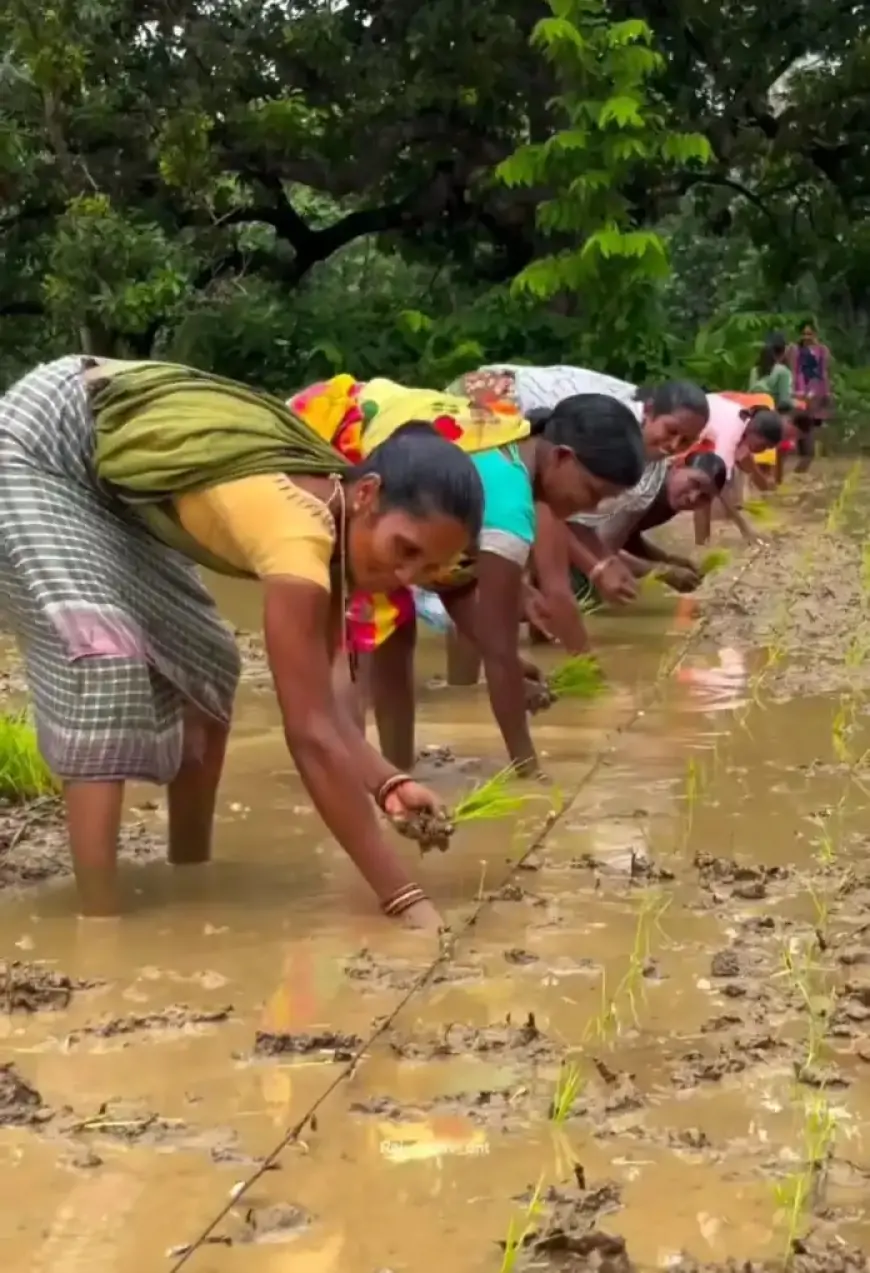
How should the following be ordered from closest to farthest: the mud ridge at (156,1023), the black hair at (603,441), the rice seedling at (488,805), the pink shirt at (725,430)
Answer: the mud ridge at (156,1023), the rice seedling at (488,805), the black hair at (603,441), the pink shirt at (725,430)

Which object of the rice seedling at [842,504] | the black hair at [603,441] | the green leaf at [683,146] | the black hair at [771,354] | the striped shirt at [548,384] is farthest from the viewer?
the black hair at [771,354]

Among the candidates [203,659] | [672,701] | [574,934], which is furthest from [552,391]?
[574,934]

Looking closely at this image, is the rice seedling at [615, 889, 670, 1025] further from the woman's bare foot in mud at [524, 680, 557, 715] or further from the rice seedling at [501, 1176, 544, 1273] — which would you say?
the woman's bare foot in mud at [524, 680, 557, 715]

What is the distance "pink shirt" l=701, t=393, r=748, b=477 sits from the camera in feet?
26.1

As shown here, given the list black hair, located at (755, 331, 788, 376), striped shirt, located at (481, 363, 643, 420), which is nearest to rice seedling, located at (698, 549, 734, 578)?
striped shirt, located at (481, 363, 643, 420)

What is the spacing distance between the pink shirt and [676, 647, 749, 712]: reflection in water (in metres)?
1.84

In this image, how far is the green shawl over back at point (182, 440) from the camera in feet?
10.7

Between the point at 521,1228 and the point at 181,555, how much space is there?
189cm

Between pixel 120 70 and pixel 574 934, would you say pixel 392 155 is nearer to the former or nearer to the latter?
pixel 120 70

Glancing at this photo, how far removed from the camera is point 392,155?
53.6ft

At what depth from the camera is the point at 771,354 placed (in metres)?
15.8

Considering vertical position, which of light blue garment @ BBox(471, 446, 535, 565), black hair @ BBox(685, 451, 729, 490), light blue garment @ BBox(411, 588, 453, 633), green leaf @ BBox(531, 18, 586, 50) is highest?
green leaf @ BBox(531, 18, 586, 50)

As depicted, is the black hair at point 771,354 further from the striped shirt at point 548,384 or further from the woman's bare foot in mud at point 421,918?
the woman's bare foot in mud at point 421,918

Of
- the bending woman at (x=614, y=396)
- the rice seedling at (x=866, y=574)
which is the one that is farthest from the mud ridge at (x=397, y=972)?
the rice seedling at (x=866, y=574)
